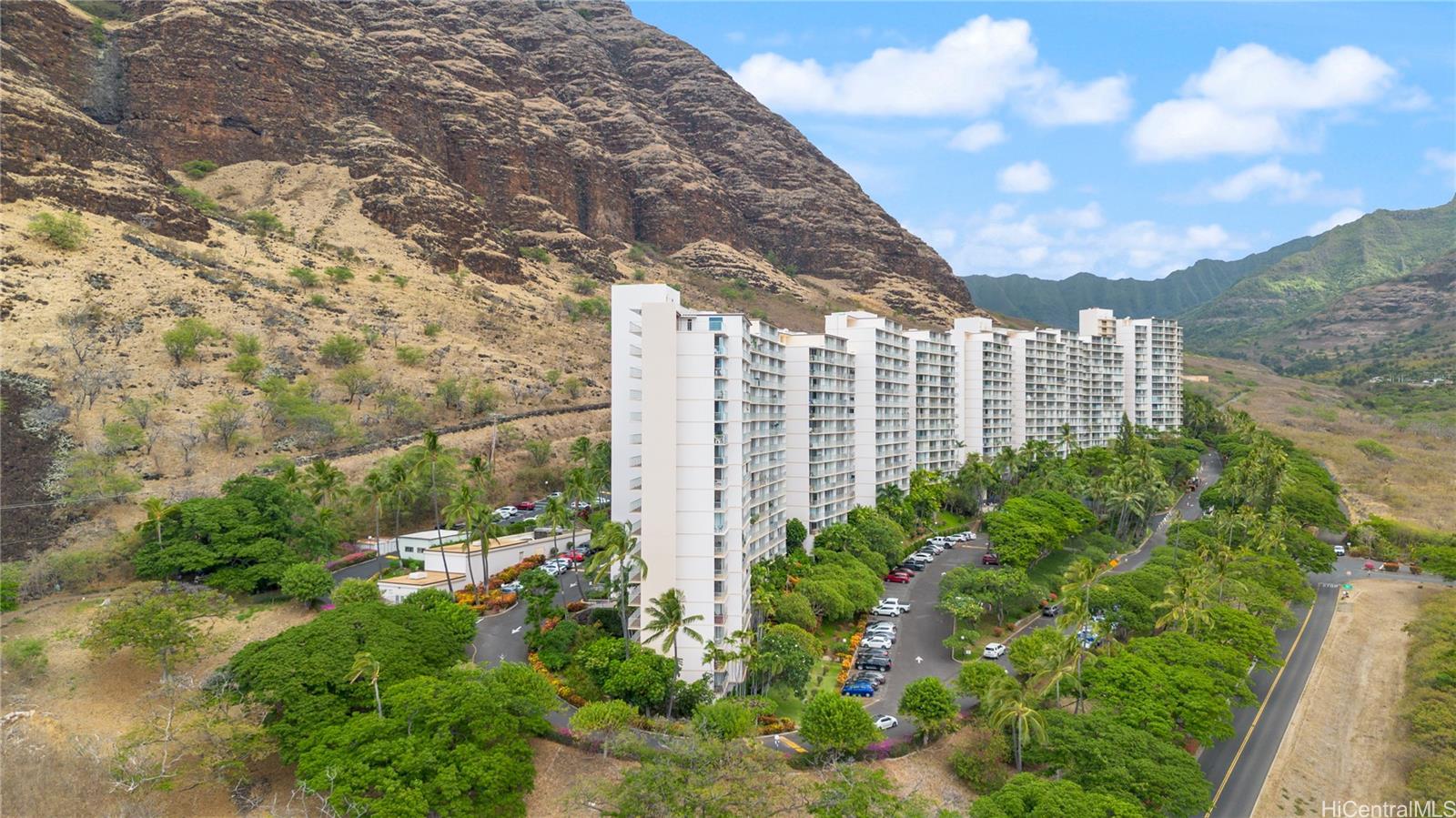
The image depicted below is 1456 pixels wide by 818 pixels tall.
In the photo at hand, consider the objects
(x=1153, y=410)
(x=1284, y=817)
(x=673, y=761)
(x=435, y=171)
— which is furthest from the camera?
(x=435, y=171)

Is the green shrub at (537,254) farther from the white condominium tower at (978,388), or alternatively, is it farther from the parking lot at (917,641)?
the parking lot at (917,641)

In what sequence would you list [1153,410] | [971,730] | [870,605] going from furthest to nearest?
[1153,410] < [870,605] < [971,730]

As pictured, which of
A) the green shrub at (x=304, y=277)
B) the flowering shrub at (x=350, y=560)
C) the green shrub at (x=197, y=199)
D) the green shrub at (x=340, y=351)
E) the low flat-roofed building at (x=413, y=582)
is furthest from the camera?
the green shrub at (x=197, y=199)

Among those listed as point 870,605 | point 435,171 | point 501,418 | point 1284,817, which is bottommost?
point 1284,817

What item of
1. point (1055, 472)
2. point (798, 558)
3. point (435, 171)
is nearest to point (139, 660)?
point (798, 558)

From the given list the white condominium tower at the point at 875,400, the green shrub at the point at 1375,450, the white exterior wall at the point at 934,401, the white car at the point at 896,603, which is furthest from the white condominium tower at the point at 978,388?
the green shrub at the point at 1375,450

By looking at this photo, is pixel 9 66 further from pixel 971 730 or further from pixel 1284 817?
pixel 1284 817
